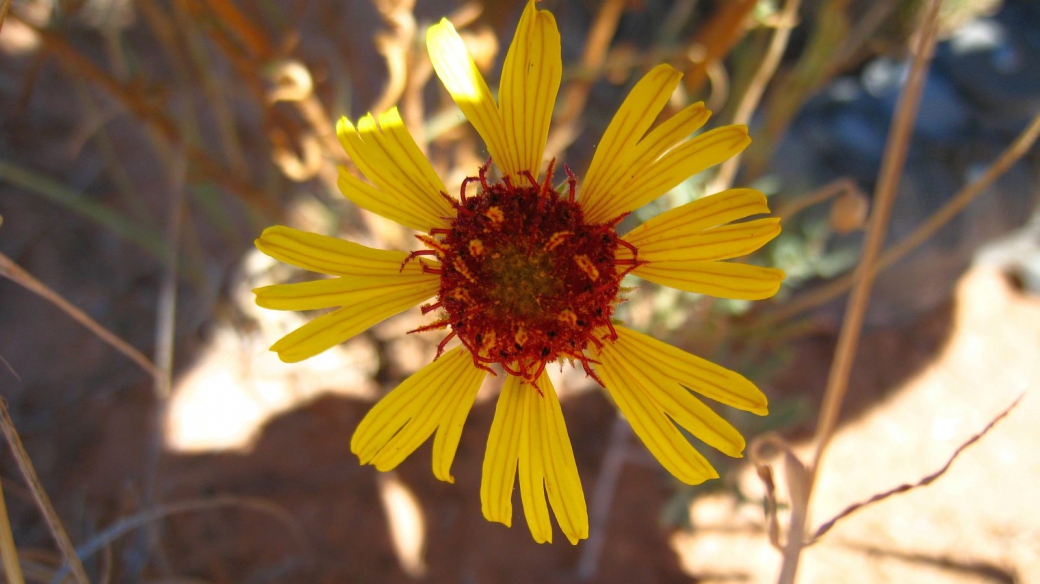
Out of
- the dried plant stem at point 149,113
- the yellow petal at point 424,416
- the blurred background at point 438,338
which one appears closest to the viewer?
the yellow petal at point 424,416

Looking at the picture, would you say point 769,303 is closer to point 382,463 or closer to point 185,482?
point 382,463

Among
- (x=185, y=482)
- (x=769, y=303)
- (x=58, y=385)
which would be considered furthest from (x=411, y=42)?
(x=58, y=385)

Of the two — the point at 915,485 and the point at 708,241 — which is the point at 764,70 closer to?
the point at 708,241

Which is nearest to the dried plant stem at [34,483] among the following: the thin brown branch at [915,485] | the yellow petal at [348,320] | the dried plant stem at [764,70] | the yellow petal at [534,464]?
the yellow petal at [348,320]

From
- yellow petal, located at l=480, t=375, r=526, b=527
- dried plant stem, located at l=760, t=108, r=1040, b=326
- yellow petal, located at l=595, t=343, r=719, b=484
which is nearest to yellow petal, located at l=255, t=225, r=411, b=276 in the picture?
yellow petal, located at l=480, t=375, r=526, b=527

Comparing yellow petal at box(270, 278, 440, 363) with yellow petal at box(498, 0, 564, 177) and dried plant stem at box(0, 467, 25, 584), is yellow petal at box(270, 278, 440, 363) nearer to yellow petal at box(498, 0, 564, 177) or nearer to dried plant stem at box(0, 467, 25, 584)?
yellow petal at box(498, 0, 564, 177)

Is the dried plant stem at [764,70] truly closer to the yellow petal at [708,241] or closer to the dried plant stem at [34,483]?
the yellow petal at [708,241]
